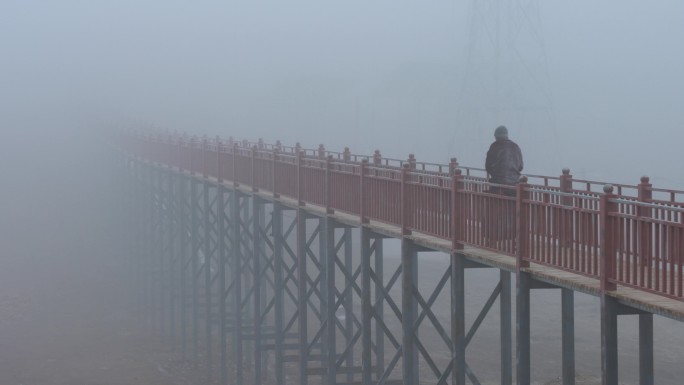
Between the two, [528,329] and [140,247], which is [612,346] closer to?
[528,329]

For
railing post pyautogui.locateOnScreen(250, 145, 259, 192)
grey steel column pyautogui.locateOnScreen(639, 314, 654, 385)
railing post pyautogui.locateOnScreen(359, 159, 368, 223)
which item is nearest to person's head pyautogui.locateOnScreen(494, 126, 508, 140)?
railing post pyautogui.locateOnScreen(359, 159, 368, 223)

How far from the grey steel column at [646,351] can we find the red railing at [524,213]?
0.41 meters

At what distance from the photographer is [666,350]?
116 feet

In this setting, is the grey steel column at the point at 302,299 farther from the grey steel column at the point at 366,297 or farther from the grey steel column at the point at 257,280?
the grey steel column at the point at 366,297

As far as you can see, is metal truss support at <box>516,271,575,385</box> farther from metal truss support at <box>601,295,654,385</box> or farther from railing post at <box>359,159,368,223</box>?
railing post at <box>359,159,368,223</box>

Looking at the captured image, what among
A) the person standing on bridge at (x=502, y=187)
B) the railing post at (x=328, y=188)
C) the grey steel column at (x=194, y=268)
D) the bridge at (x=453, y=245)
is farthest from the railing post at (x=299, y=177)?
the grey steel column at (x=194, y=268)

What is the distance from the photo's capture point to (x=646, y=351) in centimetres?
903

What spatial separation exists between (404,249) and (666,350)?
2389 centimetres

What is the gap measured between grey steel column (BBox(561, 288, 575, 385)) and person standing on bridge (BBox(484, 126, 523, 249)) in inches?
32.2

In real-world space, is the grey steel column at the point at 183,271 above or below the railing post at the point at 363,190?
below

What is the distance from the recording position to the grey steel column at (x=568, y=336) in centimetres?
1047

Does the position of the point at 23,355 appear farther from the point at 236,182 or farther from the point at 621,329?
the point at 621,329

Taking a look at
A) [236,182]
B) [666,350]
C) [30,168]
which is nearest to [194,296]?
[236,182]

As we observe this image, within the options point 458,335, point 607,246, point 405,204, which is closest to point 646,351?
point 607,246
